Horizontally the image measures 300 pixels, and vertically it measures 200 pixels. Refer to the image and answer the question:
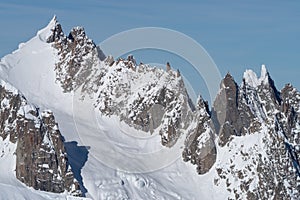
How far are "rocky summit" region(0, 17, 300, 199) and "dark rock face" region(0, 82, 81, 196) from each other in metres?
0.15

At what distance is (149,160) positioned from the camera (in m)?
178

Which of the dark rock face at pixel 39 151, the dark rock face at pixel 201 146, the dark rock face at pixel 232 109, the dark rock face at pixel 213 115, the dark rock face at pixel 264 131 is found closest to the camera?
the dark rock face at pixel 39 151

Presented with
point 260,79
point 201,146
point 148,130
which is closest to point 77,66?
point 148,130

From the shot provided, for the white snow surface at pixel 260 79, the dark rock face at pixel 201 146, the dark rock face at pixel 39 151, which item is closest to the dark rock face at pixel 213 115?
the dark rock face at pixel 201 146

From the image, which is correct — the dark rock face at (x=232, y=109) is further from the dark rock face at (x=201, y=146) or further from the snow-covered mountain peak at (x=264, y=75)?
the snow-covered mountain peak at (x=264, y=75)

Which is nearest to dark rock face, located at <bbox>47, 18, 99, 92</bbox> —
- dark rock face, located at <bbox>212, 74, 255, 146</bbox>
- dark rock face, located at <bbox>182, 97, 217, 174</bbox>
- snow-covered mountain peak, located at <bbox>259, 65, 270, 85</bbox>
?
dark rock face, located at <bbox>212, 74, 255, 146</bbox>

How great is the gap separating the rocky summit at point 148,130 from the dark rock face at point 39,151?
0.15m

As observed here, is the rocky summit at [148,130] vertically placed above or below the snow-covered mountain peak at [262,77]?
below

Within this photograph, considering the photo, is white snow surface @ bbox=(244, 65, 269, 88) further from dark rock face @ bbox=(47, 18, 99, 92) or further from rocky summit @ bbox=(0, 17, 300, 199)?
dark rock face @ bbox=(47, 18, 99, 92)

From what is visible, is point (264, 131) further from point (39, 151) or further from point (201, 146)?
point (39, 151)

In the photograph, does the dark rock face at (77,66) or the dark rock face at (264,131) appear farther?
the dark rock face at (77,66)

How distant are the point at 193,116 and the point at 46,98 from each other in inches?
1111

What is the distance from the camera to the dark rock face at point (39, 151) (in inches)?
6324

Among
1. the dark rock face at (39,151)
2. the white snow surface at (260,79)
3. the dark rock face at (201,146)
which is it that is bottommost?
the dark rock face at (39,151)
